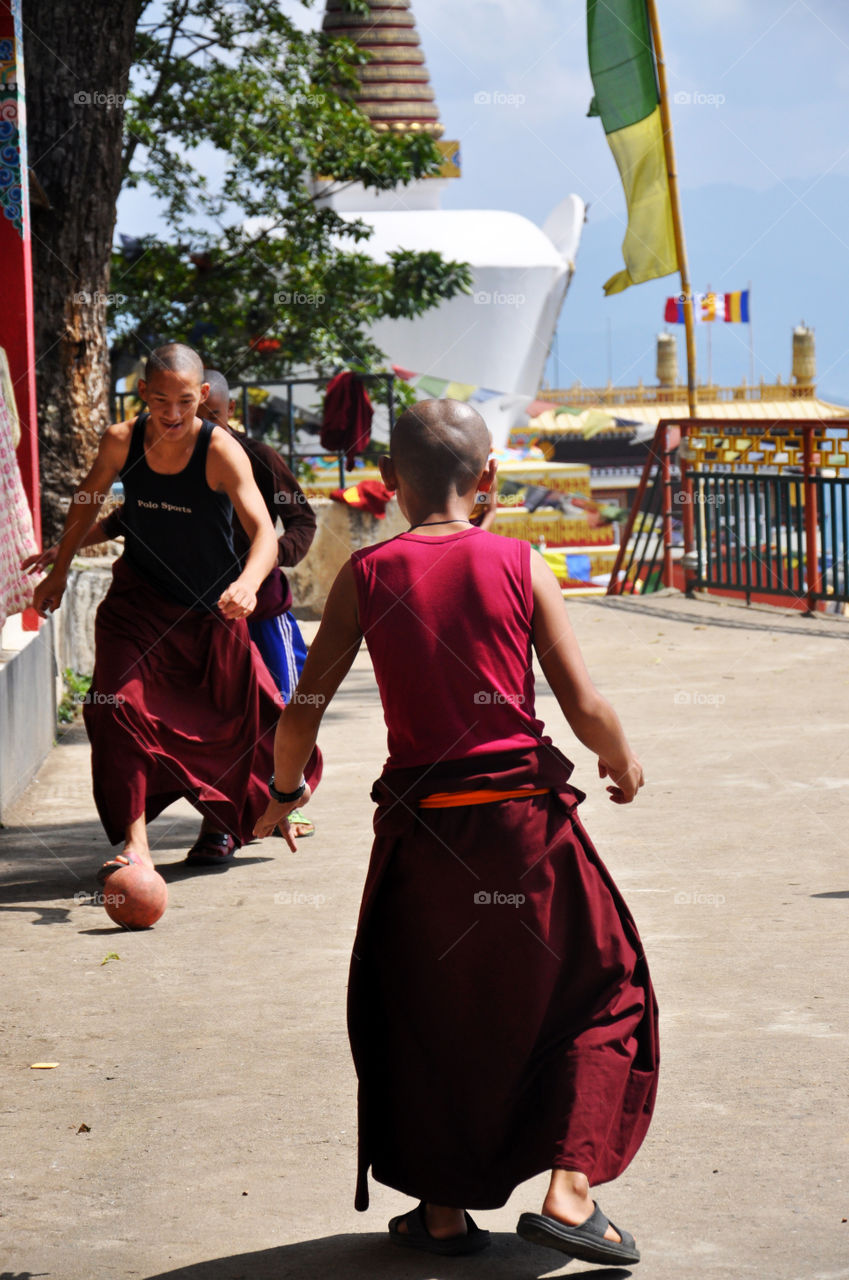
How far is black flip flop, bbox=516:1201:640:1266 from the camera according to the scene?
273 centimetres

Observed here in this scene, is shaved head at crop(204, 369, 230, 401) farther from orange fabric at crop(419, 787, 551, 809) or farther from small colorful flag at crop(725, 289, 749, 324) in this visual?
small colorful flag at crop(725, 289, 749, 324)

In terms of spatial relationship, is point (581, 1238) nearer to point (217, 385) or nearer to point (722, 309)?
point (217, 385)

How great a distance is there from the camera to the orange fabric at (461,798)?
295 cm

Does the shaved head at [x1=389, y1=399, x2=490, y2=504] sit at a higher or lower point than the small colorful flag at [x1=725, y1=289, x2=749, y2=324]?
lower

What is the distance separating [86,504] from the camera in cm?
575

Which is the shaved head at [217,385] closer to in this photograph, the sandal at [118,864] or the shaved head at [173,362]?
the shaved head at [173,362]

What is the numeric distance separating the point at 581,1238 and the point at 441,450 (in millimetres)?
1352

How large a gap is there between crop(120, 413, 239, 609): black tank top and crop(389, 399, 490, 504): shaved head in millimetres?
2669

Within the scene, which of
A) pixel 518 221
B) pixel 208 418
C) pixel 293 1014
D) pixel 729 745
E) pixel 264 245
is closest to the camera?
pixel 293 1014

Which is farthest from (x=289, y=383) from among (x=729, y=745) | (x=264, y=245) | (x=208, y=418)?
(x=208, y=418)

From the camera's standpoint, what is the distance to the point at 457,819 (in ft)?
9.68

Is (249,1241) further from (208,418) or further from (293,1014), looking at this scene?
(208,418)

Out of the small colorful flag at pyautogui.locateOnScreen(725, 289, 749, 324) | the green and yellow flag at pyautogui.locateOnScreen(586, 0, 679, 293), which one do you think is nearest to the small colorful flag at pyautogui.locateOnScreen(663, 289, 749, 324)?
the small colorful flag at pyautogui.locateOnScreen(725, 289, 749, 324)

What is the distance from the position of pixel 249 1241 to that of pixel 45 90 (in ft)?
28.3
